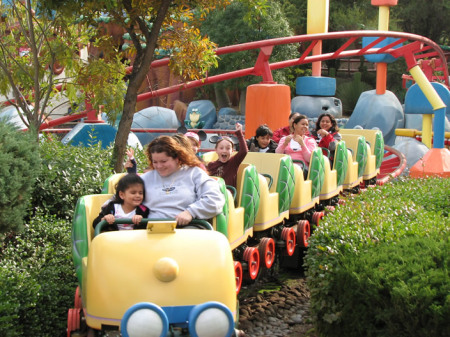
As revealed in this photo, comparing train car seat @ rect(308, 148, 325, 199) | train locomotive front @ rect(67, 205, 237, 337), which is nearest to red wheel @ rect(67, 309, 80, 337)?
train locomotive front @ rect(67, 205, 237, 337)

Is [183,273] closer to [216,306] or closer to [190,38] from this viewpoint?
[216,306]

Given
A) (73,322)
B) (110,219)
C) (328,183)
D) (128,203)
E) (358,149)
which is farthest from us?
(358,149)

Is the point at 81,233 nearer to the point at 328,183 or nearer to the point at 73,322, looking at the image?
the point at 73,322

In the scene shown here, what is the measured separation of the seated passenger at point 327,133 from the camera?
723cm

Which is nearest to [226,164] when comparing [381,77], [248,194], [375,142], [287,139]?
[248,194]

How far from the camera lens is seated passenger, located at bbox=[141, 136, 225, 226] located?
3.56m

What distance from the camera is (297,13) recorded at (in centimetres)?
2628

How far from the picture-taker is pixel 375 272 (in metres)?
3.11

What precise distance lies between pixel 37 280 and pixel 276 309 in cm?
188

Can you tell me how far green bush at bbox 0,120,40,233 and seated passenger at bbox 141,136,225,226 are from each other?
2.82 feet

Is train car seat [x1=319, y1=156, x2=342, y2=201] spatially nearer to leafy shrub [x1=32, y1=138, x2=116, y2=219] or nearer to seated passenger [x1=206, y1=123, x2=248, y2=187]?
seated passenger [x1=206, y1=123, x2=248, y2=187]

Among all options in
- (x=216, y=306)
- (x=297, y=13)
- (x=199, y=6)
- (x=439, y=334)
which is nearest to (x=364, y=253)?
(x=439, y=334)

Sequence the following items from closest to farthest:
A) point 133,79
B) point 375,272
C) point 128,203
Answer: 1. point 375,272
2. point 128,203
3. point 133,79

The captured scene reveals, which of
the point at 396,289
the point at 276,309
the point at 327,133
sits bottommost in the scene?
the point at 276,309
